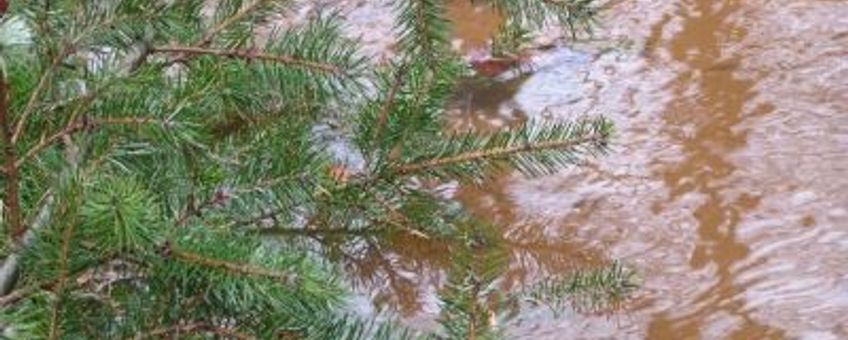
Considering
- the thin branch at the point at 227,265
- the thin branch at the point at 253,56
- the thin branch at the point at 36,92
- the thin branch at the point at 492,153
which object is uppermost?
the thin branch at the point at 36,92

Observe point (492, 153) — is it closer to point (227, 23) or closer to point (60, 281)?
point (227, 23)

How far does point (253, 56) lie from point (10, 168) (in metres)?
0.31

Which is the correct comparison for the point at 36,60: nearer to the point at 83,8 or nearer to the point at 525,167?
the point at 83,8

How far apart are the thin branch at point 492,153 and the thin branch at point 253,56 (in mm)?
254

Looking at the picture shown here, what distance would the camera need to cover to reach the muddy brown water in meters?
1.68

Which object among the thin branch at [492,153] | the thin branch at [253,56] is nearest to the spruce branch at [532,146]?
the thin branch at [492,153]

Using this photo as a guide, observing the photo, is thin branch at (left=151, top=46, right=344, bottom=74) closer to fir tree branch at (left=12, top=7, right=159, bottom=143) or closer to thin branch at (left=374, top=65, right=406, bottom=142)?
thin branch at (left=374, top=65, right=406, bottom=142)

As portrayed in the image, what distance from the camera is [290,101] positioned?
129 cm

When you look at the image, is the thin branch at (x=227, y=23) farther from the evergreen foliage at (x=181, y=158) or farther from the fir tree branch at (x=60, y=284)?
the fir tree branch at (x=60, y=284)

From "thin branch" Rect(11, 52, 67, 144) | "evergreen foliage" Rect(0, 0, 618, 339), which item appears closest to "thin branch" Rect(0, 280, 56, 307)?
"evergreen foliage" Rect(0, 0, 618, 339)

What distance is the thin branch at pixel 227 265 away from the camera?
38.4 inches

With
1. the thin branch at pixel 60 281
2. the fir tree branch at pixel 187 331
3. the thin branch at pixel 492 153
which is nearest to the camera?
the thin branch at pixel 60 281

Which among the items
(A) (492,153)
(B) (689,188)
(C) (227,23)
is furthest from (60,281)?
(B) (689,188)

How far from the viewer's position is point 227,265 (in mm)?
988
